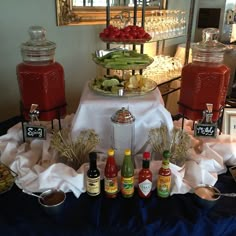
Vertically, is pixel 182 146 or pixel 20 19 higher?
pixel 20 19

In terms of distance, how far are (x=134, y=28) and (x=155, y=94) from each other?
0.32 meters

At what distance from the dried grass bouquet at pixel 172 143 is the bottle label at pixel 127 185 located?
0.19 metres

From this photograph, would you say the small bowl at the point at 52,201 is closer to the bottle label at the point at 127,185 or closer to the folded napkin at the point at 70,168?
the folded napkin at the point at 70,168

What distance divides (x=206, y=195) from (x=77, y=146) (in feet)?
1.50

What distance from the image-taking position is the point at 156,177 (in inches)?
36.9

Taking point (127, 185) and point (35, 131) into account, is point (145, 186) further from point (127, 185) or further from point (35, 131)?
point (35, 131)

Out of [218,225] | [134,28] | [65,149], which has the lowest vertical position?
[218,225]

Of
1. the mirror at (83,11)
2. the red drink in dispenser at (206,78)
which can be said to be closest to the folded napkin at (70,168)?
the red drink in dispenser at (206,78)

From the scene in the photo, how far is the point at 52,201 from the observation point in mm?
839

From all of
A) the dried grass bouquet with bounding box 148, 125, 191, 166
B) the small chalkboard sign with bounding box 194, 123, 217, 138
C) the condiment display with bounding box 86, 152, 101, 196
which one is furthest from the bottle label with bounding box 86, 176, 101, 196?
the small chalkboard sign with bounding box 194, 123, 217, 138

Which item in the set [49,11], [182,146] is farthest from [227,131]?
[49,11]

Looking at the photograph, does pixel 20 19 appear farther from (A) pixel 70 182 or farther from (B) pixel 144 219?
(B) pixel 144 219

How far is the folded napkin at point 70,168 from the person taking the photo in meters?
0.90

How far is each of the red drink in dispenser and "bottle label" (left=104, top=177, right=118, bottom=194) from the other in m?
0.41
